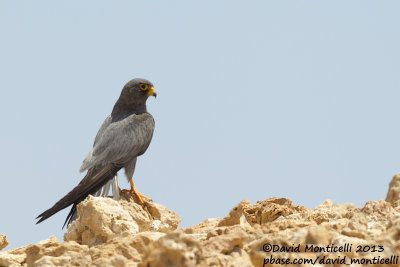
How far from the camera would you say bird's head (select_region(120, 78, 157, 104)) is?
1315 centimetres

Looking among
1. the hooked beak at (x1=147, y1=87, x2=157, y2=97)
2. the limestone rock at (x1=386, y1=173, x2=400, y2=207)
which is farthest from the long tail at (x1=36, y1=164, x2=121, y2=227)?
the limestone rock at (x1=386, y1=173, x2=400, y2=207)

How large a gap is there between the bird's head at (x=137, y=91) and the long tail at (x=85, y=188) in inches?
67.0

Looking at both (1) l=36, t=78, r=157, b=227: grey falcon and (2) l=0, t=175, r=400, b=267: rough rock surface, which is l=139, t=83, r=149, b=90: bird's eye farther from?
(2) l=0, t=175, r=400, b=267: rough rock surface

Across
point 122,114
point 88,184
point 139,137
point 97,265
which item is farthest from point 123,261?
point 122,114

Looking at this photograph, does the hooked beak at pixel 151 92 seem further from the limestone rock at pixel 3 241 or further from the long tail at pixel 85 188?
the limestone rock at pixel 3 241

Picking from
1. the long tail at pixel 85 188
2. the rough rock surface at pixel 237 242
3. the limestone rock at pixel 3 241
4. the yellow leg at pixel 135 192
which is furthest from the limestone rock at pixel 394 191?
the limestone rock at pixel 3 241

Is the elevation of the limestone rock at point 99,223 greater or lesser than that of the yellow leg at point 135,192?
lesser

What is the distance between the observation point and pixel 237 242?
22.0 feet

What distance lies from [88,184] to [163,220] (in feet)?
5.17

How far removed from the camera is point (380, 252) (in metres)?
6.45

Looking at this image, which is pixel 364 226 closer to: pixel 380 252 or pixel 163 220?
pixel 380 252

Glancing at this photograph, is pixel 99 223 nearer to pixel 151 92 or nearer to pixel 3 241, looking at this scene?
pixel 3 241

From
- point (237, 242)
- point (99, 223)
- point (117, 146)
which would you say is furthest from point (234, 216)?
point (237, 242)

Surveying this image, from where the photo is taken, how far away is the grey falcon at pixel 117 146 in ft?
37.2
